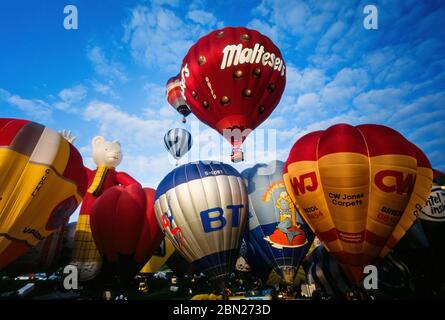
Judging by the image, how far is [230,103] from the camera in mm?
10961

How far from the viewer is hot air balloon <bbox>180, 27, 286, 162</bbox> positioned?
418 inches

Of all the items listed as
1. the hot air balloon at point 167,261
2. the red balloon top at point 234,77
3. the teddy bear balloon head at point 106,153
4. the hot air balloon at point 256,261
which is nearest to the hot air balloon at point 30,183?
the red balloon top at point 234,77

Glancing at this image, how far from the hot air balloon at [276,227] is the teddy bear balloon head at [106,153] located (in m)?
6.26

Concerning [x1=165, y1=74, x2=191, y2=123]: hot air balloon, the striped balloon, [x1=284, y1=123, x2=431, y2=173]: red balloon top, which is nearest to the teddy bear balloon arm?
the striped balloon

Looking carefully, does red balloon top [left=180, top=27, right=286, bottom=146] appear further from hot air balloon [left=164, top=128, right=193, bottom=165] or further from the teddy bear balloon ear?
hot air balloon [left=164, top=128, right=193, bottom=165]

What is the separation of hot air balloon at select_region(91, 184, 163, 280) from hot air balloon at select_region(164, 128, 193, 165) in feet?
21.5

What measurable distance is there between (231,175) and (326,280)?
423 cm

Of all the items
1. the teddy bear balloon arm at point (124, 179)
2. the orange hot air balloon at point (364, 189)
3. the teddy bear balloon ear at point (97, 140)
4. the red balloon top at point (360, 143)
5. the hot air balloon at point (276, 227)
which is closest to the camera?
the orange hot air balloon at point (364, 189)

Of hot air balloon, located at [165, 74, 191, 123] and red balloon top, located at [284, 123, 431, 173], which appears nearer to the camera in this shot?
red balloon top, located at [284, 123, 431, 173]

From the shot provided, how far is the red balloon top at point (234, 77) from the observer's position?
10.6m

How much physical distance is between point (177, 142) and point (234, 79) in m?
7.97

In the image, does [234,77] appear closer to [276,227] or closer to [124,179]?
[276,227]

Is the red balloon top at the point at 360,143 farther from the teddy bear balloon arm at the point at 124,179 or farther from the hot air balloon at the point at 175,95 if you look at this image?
the hot air balloon at the point at 175,95
